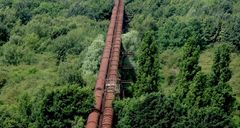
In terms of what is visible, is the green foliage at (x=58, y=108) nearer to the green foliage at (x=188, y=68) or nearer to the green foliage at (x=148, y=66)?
the green foliage at (x=148, y=66)

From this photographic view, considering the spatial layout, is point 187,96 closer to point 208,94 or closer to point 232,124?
point 208,94

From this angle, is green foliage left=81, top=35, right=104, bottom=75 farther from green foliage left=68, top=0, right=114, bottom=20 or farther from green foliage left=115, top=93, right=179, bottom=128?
green foliage left=68, top=0, right=114, bottom=20

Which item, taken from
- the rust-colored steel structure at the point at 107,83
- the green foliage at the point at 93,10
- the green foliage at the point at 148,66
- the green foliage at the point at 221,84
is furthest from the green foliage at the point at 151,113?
the green foliage at the point at 93,10

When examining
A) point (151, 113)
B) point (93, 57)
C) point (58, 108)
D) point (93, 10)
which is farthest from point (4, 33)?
point (151, 113)

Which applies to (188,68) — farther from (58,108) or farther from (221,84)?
(58,108)

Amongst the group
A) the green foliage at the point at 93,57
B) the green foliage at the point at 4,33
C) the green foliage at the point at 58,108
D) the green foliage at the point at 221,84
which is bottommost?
the green foliage at the point at 58,108
